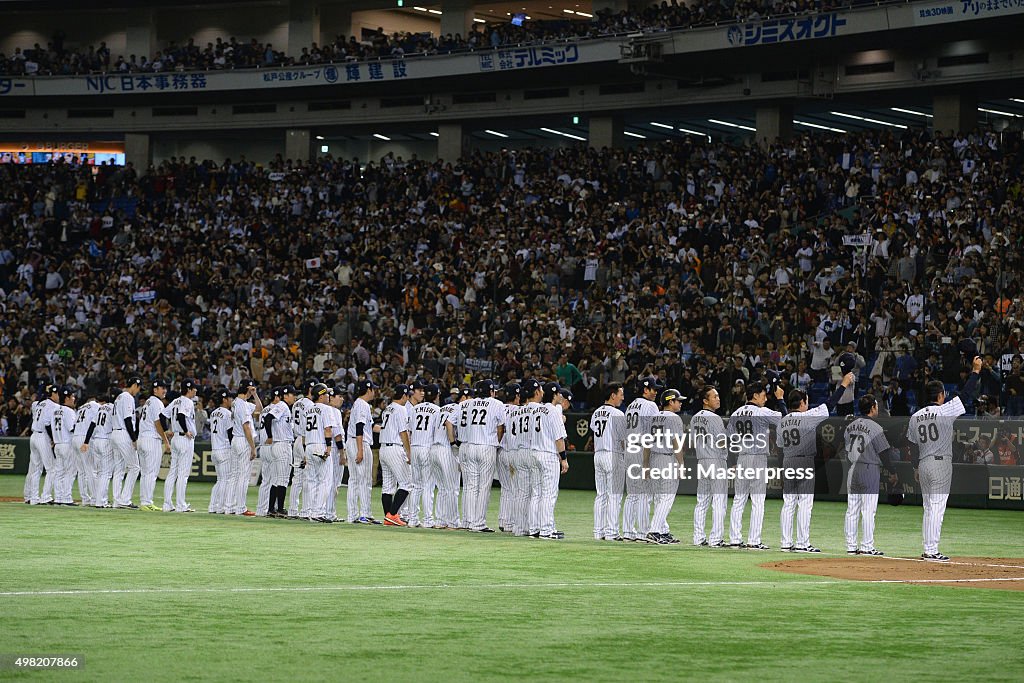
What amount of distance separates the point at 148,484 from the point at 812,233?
1480 centimetres

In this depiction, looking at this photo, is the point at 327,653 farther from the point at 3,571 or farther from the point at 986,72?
the point at 986,72

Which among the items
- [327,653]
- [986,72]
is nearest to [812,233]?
[986,72]

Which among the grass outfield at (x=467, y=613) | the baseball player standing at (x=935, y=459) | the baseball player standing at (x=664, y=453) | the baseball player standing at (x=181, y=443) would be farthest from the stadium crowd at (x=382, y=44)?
the grass outfield at (x=467, y=613)

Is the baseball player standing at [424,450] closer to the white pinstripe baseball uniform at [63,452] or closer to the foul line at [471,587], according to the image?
the foul line at [471,587]

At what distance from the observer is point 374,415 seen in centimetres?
2656

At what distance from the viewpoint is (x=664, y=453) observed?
17.0m

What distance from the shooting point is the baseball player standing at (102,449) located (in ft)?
72.1

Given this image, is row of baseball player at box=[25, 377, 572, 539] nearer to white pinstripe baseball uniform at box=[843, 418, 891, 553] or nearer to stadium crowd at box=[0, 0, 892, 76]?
white pinstripe baseball uniform at box=[843, 418, 891, 553]

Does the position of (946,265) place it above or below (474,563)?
above

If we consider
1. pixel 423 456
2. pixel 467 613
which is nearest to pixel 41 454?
pixel 423 456

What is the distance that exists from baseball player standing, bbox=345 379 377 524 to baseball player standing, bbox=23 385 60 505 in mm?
5686

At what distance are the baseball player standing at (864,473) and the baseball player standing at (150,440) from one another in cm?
1084

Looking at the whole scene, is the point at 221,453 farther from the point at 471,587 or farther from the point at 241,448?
the point at 471,587

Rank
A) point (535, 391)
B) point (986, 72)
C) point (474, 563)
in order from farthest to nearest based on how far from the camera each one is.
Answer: point (986, 72), point (535, 391), point (474, 563)
